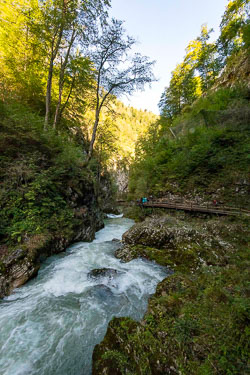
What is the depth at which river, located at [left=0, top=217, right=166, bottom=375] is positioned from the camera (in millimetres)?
2834

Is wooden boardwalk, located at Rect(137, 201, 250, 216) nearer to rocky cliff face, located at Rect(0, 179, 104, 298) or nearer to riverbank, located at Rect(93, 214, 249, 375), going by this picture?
riverbank, located at Rect(93, 214, 249, 375)

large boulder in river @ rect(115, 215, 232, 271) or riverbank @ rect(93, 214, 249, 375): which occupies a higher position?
riverbank @ rect(93, 214, 249, 375)

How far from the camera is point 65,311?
3.89 meters

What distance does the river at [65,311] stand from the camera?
2.83 m

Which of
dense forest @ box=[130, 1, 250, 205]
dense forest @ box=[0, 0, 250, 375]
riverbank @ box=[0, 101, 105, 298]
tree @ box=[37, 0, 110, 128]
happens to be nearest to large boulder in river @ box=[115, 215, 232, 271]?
dense forest @ box=[0, 0, 250, 375]

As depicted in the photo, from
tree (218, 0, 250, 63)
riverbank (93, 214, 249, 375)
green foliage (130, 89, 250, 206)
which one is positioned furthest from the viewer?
tree (218, 0, 250, 63)

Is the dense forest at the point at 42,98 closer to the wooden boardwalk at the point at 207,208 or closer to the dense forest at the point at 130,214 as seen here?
the dense forest at the point at 130,214

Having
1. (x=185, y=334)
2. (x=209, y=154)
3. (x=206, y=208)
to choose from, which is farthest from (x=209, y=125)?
(x=185, y=334)

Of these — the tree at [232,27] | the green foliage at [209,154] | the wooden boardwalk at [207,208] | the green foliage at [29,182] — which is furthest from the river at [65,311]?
the tree at [232,27]

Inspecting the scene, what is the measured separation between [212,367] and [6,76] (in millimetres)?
16562

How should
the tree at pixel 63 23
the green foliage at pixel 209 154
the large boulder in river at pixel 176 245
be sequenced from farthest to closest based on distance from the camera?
1. the green foliage at pixel 209 154
2. the tree at pixel 63 23
3. the large boulder in river at pixel 176 245

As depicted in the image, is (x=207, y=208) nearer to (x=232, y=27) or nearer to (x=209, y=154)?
(x=209, y=154)

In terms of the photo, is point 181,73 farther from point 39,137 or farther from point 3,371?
point 3,371

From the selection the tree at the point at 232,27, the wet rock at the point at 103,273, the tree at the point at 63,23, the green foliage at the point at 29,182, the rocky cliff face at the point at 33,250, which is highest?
the tree at the point at 232,27
